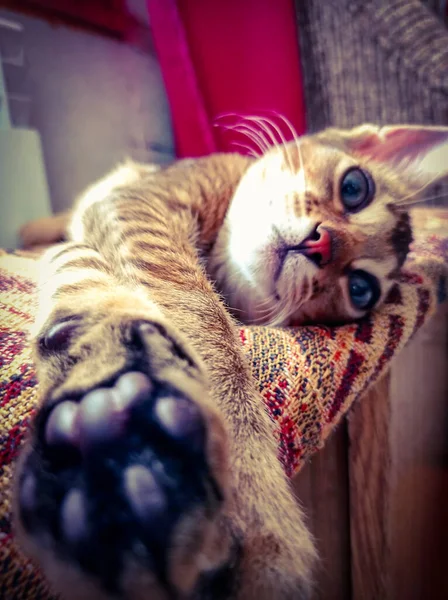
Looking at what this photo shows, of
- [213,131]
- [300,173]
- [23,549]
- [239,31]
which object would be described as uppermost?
[239,31]

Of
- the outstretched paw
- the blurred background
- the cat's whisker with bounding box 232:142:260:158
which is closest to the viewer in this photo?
the outstretched paw

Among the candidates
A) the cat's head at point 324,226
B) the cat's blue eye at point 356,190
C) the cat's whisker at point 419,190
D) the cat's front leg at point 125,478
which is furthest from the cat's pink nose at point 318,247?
the cat's front leg at point 125,478

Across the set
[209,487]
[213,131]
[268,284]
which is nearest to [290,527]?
[209,487]

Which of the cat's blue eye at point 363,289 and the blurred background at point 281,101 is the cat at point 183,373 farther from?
the blurred background at point 281,101

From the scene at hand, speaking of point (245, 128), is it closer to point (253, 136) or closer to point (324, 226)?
point (253, 136)

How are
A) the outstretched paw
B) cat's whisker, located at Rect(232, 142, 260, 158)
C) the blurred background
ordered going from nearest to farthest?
the outstretched paw < the blurred background < cat's whisker, located at Rect(232, 142, 260, 158)

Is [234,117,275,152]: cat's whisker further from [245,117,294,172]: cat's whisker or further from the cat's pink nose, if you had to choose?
the cat's pink nose

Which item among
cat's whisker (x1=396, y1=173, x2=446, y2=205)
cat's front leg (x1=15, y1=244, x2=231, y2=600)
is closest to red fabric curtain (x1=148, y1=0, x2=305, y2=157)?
cat's whisker (x1=396, y1=173, x2=446, y2=205)

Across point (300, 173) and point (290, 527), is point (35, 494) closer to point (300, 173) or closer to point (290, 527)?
point (290, 527)
